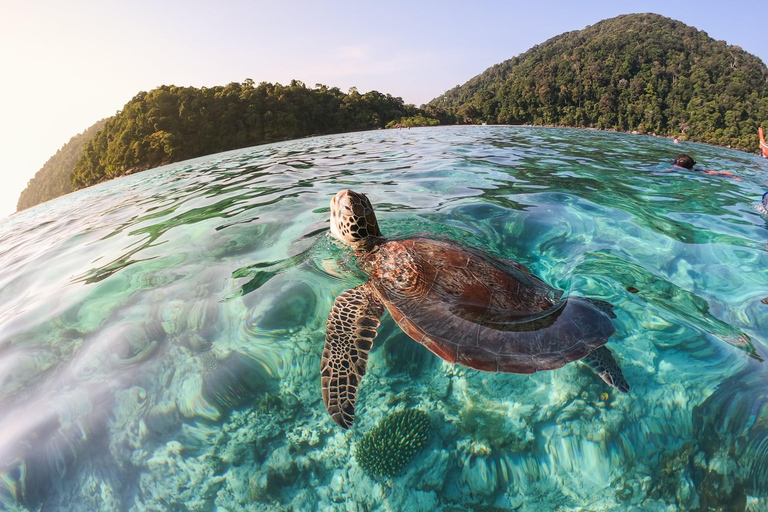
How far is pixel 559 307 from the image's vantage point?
312 cm

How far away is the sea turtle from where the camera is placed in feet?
8.49

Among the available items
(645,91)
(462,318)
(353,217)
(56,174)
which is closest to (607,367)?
(462,318)

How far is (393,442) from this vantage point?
Result: 7.77 feet

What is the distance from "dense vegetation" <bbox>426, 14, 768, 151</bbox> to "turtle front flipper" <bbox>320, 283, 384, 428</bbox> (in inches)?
2730

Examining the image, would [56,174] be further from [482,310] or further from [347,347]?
[482,310]

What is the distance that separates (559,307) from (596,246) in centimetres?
204

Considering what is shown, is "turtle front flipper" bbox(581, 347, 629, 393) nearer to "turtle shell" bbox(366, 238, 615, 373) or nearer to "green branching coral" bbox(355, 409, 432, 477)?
"turtle shell" bbox(366, 238, 615, 373)

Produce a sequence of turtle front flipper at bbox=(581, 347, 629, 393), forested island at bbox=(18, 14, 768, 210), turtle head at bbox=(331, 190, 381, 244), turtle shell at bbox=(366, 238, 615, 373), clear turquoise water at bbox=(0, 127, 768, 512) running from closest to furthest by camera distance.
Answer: clear turquoise water at bbox=(0, 127, 768, 512), turtle front flipper at bbox=(581, 347, 629, 393), turtle shell at bbox=(366, 238, 615, 373), turtle head at bbox=(331, 190, 381, 244), forested island at bbox=(18, 14, 768, 210)

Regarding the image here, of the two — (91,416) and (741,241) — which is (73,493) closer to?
(91,416)

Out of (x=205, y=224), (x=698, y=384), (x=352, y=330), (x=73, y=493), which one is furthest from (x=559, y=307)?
(x=205, y=224)

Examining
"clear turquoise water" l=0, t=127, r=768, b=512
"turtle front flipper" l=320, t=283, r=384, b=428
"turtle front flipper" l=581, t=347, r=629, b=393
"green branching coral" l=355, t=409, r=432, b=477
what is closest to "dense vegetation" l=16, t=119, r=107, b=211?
"clear turquoise water" l=0, t=127, r=768, b=512

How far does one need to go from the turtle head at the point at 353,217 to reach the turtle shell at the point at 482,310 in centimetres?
77

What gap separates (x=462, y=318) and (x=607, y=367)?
117 cm

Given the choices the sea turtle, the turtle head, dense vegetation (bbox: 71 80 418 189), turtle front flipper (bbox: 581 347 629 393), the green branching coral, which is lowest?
the green branching coral
